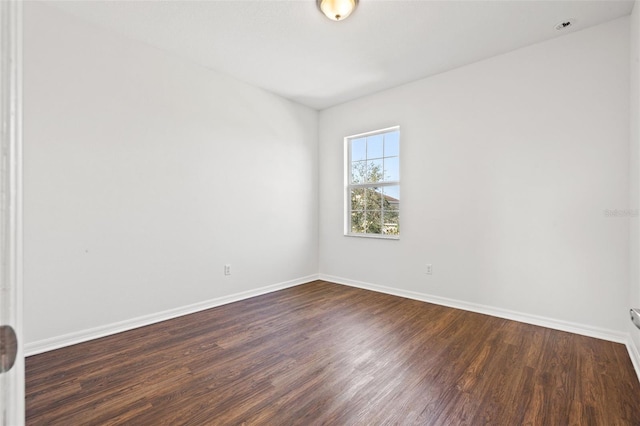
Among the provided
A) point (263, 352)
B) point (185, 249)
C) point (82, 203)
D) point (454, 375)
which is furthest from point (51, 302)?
point (454, 375)

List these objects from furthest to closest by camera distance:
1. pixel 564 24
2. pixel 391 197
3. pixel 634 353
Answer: pixel 391 197 < pixel 564 24 < pixel 634 353

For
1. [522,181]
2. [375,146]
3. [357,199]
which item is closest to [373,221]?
[357,199]

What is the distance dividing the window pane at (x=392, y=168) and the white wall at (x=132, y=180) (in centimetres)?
153

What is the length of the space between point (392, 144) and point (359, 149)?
1.80ft

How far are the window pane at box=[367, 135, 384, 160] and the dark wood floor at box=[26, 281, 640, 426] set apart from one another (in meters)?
2.27

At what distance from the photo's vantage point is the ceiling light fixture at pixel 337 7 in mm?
2293

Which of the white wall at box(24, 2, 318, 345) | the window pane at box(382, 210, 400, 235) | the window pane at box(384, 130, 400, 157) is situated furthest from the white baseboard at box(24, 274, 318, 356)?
the window pane at box(384, 130, 400, 157)

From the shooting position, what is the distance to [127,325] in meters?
2.77

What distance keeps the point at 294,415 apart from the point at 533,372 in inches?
65.6

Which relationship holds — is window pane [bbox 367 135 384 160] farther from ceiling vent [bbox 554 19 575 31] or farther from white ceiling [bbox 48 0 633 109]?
ceiling vent [bbox 554 19 575 31]

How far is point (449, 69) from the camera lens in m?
3.41

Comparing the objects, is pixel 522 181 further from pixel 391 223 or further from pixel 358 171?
pixel 358 171

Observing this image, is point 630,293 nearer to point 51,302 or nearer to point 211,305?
point 211,305

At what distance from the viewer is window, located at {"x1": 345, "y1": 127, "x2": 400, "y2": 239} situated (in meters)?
4.02
